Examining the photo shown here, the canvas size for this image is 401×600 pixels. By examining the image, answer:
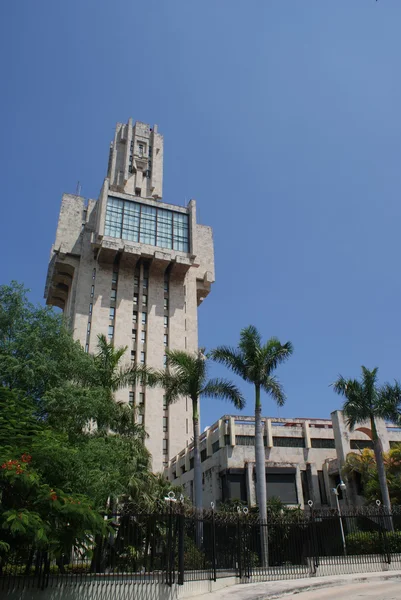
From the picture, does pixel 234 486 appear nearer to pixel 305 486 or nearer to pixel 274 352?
pixel 305 486

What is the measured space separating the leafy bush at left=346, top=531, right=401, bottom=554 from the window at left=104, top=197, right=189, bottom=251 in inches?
1894

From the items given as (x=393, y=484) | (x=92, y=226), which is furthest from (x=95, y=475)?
(x=92, y=226)

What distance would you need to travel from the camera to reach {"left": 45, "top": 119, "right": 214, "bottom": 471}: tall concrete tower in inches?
2370

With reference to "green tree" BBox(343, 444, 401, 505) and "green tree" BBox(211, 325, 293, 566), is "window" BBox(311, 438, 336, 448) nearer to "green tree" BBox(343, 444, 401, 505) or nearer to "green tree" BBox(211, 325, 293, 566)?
"green tree" BBox(343, 444, 401, 505)

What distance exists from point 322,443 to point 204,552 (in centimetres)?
3232

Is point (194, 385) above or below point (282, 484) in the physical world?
above

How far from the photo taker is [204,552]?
17.9m

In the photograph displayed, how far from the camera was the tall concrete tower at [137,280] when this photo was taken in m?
60.2

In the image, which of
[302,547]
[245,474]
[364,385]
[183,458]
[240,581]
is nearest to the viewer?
[240,581]

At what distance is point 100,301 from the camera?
63.8 meters

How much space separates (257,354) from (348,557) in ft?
36.9

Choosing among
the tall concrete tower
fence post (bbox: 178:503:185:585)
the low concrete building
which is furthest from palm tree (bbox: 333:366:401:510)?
the tall concrete tower

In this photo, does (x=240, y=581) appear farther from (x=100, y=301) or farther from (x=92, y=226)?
(x=92, y=226)

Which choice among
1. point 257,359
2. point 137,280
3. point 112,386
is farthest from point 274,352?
point 137,280
